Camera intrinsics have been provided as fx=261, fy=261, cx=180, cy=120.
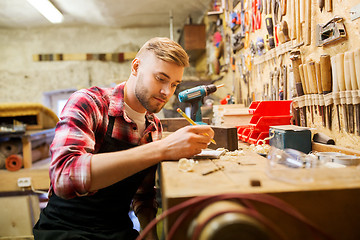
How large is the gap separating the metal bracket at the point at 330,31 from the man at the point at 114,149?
925 millimetres

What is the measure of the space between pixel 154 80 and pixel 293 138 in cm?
88

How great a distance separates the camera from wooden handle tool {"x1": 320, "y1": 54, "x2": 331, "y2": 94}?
5.37ft

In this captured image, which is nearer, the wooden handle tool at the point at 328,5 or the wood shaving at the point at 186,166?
the wood shaving at the point at 186,166

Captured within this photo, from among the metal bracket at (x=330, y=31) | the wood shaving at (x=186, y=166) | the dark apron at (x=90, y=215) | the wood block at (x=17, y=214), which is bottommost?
the wood block at (x=17, y=214)

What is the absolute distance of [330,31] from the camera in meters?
1.67

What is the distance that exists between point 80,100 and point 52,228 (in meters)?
0.73

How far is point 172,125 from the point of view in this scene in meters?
2.69

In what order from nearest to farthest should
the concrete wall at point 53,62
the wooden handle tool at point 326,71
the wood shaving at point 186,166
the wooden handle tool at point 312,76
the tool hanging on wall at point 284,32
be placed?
the wood shaving at point 186,166, the wooden handle tool at point 326,71, the wooden handle tool at point 312,76, the tool hanging on wall at point 284,32, the concrete wall at point 53,62

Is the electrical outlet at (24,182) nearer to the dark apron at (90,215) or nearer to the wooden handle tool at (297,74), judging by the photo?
the dark apron at (90,215)

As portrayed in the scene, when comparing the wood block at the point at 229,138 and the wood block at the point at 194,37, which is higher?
the wood block at the point at 194,37

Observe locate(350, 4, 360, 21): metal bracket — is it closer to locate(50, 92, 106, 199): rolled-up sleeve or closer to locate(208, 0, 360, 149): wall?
locate(208, 0, 360, 149): wall

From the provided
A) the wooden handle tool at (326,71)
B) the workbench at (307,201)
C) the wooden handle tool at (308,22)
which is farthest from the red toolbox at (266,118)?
the workbench at (307,201)

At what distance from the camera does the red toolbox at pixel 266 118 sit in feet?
6.09

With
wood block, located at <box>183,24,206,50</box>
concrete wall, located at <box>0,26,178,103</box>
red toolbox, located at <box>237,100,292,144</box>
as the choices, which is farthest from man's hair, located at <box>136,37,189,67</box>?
concrete wall, located at <box>0,26,178,103</box>
